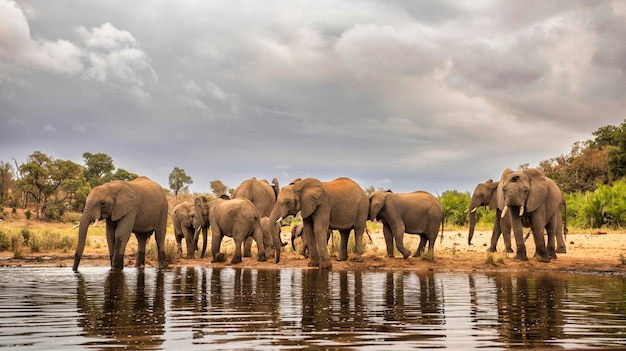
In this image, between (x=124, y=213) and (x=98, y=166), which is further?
(x=98, y=166)

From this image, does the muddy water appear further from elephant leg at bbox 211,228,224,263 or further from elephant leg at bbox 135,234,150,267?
elephant leg at bbox 211,228,224,263

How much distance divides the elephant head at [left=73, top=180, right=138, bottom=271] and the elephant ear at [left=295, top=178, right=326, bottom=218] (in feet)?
14.5

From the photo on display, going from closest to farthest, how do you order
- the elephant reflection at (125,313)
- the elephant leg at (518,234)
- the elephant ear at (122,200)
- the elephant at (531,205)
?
the elephant reflection at (125,313)
the elephant ear at (122,200)
the elephant at (531,205)
the elephant leg at (518,234)

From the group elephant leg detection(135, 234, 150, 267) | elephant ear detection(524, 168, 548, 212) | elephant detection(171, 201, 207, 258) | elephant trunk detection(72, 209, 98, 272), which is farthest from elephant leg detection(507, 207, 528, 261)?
elephant trunk detection(72, 209, 98, 272)

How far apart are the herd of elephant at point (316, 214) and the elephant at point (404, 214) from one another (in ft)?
0.10

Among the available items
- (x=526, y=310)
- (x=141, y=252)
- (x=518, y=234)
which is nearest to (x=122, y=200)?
(x=141, y=252)

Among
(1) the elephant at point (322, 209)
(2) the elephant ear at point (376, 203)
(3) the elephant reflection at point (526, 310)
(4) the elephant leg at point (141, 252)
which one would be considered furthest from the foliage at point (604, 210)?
(4) the elephant leg at point (141, 252)

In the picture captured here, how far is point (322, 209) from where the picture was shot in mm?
17859

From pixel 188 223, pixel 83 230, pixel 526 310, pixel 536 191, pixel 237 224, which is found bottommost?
pixel 526 310

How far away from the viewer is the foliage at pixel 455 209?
35438 mm

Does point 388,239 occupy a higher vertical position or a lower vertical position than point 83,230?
lower

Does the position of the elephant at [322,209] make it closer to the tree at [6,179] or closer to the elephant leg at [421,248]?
the elephant leg at [421,248]

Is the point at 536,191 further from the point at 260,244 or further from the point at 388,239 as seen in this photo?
the point at 260,244

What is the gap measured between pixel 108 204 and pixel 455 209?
23.4m
